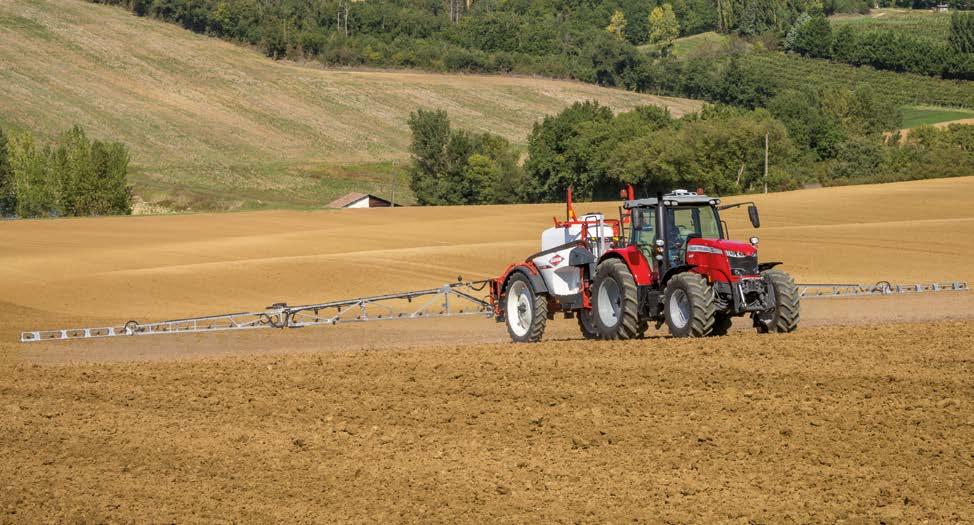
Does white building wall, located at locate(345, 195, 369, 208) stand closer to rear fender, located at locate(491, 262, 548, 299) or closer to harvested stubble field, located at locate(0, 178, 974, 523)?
harvested stubble field, located at locate(0, 178, 974, 523)

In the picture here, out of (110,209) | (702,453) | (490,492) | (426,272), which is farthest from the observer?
(110,209)

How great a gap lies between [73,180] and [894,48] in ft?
337

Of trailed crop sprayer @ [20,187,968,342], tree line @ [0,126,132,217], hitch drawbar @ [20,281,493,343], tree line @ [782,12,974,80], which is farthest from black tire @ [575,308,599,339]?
tree line @ [782,12,974,80]

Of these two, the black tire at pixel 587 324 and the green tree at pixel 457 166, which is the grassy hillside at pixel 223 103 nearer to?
the green tree at pixel 457 166

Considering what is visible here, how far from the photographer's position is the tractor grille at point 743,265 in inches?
803

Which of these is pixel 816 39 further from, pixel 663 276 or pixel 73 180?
pixel 663 276

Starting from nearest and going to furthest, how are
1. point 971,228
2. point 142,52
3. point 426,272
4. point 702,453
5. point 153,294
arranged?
point 702,453 → point 153,294 → point 426,272 → point 971,228 → point 142,52

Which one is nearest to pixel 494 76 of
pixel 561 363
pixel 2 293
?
pixel 2 293

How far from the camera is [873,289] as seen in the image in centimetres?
3428

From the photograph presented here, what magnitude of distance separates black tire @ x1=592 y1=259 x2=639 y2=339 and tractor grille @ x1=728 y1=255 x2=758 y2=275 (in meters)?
1.69

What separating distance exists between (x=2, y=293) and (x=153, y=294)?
5.03 m

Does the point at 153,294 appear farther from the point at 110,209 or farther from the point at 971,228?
the point at 110,209

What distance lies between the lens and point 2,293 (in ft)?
132

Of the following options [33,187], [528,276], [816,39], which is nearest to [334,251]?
[528,276]
